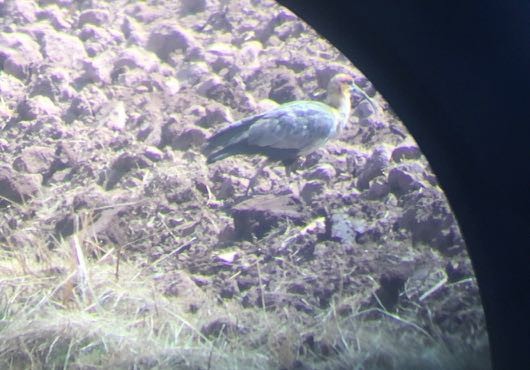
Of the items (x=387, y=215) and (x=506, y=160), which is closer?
(x=506, y=160)

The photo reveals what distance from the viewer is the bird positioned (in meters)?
6.35

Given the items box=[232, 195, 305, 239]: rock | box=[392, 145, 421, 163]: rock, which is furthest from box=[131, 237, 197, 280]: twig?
box=[392, 145, 421, 163]: rock

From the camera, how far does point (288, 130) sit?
668cm

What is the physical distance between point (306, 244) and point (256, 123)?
181 centimetres

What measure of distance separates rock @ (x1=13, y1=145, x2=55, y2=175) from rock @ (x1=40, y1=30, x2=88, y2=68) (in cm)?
147

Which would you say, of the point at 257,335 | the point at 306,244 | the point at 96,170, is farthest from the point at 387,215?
the point at 96,170

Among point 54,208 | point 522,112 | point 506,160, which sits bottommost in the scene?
point 54,208

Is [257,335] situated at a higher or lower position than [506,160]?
lower

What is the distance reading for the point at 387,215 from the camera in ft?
16.8

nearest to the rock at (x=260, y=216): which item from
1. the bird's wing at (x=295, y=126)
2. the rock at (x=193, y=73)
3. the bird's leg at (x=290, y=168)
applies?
the bird's leg at (x=290, y=168)

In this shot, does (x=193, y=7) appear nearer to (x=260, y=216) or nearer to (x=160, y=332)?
(x=260, y=216)

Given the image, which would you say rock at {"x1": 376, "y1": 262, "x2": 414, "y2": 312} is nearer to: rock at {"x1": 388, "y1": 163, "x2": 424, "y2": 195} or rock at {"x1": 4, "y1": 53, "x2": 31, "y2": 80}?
rock at {"x1": 388, "y1": 163, "x2": 424, "y2": 195}

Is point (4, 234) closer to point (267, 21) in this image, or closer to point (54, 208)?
point (54, 208)

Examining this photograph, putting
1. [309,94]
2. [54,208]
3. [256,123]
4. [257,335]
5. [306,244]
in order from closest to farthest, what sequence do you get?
[257,335] → [306,244] → [54,208] → [256,123] → [309,94]
